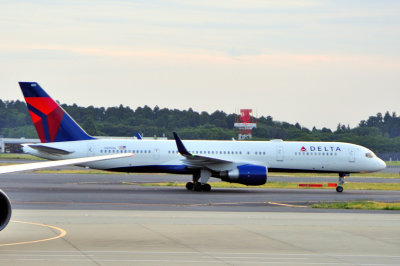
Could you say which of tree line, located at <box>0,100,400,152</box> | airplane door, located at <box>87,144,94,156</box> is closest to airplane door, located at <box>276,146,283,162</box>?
airplane door, located at <box>87,144,94,156</box>

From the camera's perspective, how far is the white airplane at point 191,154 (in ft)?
131

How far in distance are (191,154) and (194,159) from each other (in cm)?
84

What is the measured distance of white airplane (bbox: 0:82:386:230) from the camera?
39812 mm

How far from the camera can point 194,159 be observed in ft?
130

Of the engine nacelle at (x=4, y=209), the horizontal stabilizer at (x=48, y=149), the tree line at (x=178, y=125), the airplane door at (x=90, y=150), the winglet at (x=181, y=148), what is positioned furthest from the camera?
the tree line at (x=178, y=125)

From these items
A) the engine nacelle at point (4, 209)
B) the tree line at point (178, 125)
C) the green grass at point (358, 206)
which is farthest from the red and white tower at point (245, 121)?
the engine nacelle at point (4, 209)

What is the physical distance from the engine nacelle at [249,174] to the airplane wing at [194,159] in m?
1.04

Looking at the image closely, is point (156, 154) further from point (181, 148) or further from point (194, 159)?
point (181, 148)

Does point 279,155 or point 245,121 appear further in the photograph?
point 245,121

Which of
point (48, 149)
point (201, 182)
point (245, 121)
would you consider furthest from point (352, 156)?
point (245, 121)

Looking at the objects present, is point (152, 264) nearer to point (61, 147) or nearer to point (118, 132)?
point (61, 147)

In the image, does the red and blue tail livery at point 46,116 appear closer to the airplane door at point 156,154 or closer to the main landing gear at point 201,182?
the airplane door at point 156,154

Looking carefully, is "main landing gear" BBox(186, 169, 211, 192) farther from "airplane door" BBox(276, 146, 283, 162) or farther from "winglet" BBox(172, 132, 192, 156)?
"airplane door" BBox(276, 146, 283, 162)

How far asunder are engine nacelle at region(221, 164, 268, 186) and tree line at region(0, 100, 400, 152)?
193 feet
